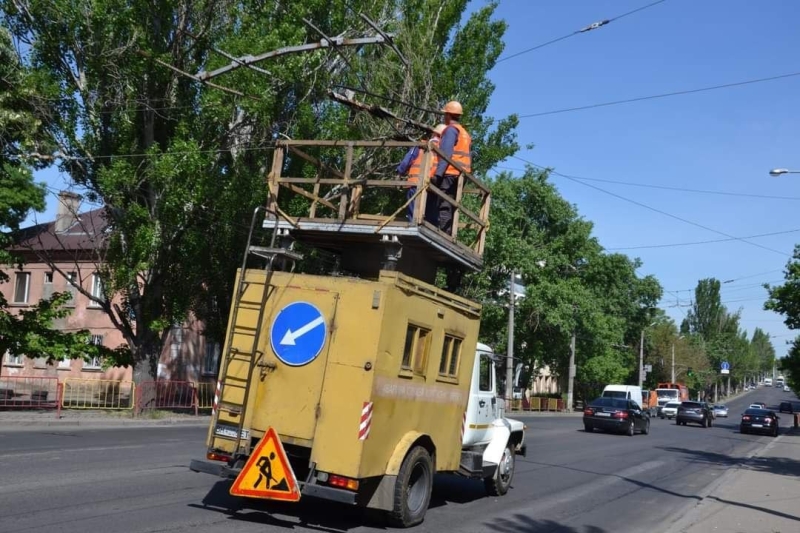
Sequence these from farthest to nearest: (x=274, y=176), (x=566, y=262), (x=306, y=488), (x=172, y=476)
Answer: (x=566, y=262)
(x=172, y=476)
(x=274, y=176)
(x=306, y=488)

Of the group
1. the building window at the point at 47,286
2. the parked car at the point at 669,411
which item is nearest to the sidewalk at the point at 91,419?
the building window at the point at 47,286

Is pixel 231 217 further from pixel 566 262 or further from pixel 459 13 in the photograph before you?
pixel 566 262

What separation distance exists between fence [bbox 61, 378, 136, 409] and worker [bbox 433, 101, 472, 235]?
1558 cm

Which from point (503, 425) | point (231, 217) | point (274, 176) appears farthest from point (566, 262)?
point (274, 176)

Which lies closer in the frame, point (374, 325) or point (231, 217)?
point (374, 325)

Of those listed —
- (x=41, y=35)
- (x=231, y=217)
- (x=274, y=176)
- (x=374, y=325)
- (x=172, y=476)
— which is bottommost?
(x=172, y=476)

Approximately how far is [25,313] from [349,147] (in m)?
18.3

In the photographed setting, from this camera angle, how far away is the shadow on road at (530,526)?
9352mm

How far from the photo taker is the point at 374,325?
7770mm

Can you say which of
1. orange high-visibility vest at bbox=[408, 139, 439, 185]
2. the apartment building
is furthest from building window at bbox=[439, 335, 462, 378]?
the apartment building

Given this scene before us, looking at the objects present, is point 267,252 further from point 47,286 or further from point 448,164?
point 47,286

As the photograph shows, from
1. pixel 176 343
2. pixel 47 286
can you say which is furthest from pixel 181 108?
pixel 47 286

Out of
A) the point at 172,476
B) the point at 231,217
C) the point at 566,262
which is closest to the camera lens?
the point at 172,476

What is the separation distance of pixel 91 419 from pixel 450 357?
→ 14.4 meters
